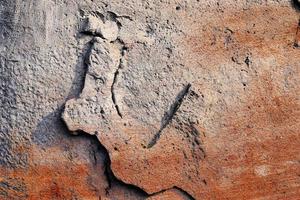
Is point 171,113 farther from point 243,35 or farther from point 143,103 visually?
point 243,35

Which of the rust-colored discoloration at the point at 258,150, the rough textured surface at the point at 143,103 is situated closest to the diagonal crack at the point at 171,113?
the rough textured surface at the point at 143,103

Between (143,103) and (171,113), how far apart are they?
8cm

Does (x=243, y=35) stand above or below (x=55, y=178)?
above

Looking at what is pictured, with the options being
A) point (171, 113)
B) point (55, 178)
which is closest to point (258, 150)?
point (171, 113)

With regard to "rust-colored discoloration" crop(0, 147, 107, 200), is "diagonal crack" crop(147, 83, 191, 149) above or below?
above

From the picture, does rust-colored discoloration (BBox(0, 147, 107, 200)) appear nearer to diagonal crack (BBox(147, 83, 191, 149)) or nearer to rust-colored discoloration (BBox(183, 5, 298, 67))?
diagonal crack (BBox(147, 83, 191, 149))

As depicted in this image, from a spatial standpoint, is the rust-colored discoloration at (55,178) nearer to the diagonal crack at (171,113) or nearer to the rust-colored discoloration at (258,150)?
the diagonal crack at (171,113)

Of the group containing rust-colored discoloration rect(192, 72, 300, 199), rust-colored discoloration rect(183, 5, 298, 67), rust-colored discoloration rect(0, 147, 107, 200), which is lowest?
rust-colored discoloration rect(0, 147, 107, 200)

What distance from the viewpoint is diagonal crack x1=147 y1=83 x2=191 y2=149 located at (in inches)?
61.2

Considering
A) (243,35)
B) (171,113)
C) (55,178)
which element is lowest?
(55,178)

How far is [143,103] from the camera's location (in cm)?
156

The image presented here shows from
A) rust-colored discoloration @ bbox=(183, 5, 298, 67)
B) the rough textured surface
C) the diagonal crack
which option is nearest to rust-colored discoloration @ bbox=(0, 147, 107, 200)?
the rough textured surface

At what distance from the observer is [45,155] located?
5.05 feet

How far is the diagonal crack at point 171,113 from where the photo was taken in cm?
156
